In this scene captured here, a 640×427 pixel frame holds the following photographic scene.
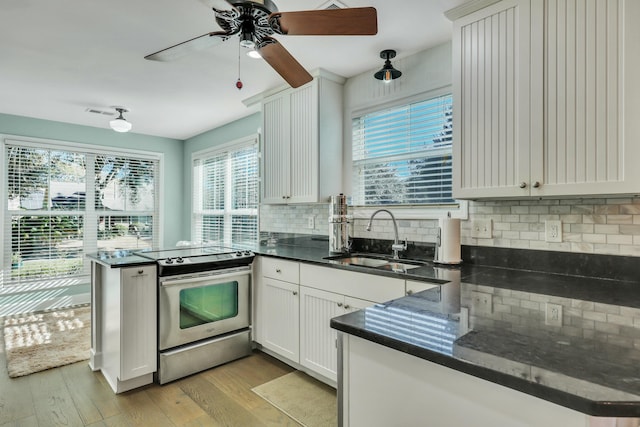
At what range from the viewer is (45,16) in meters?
2.17

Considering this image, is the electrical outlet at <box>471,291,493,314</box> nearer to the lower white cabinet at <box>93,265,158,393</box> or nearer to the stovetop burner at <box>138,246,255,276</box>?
the stovetop burner at <box>138,246,255,276</box>

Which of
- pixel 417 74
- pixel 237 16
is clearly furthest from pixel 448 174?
pixel 237 16

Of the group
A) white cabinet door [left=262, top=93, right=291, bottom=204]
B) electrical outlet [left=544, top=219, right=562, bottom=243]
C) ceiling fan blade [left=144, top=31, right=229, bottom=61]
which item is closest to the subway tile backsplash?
electrical outlet [left=544, top=219, right=562, bottom=243]

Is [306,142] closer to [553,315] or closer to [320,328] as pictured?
[320,328]

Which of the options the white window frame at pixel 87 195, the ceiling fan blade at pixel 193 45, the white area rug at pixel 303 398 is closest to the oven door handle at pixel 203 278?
the white area rug at pixel 303 398

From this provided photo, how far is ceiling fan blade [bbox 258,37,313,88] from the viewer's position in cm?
184

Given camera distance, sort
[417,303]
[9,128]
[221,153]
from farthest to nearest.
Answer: [221,153] → [9,128] → [417,303]

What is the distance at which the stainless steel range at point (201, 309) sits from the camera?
257 cm

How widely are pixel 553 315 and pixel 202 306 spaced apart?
239cm

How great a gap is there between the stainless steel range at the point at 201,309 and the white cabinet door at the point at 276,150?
26.7 inches

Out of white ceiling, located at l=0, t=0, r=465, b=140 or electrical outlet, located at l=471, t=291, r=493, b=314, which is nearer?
electrical outlet, located at l=471, t=291, r=493, b=314

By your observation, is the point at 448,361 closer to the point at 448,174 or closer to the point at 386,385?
the point at 386,385

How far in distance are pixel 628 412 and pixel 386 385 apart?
0.56m

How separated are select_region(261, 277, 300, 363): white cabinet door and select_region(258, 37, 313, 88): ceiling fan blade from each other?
1.45 meters
